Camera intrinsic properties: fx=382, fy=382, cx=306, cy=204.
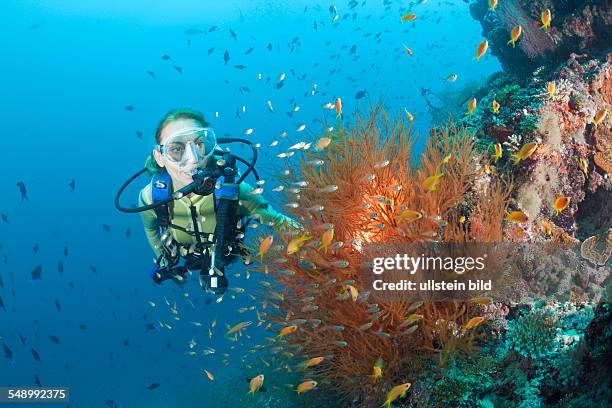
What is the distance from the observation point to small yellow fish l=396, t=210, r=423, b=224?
339 centimetres

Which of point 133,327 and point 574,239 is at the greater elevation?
point 133,327

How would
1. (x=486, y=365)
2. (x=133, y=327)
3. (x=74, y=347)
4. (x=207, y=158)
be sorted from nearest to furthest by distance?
(x=486, y=365) < (x=207, y=158) < (x=74, y=347) < (x=133, y=327)

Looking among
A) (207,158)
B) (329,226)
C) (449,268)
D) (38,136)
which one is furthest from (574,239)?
(38,136)

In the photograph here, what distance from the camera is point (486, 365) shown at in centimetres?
324

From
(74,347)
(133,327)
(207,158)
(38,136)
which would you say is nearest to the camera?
(207,158)

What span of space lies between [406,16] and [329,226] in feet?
17.9

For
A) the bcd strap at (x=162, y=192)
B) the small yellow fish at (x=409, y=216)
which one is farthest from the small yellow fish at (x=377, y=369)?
the bcd strap at (x=162, y=192)

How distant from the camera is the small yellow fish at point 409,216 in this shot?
11.1 ft

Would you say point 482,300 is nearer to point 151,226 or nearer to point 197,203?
point 197,203

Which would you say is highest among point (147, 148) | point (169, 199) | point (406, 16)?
point (147, 148)

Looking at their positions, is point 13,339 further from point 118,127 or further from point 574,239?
point 574,239

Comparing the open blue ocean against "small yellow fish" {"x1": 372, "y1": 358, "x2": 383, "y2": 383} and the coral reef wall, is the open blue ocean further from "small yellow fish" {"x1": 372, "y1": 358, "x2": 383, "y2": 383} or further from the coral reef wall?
"small yellow fish" {"x1": 372, "y1": 358, "x2": 383, "y2": 383}

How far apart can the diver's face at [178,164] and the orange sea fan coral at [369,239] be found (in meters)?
1.42

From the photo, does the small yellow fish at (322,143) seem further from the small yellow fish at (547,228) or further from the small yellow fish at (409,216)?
the small yellow fish at (547,228)
